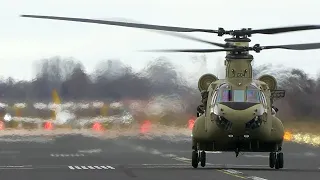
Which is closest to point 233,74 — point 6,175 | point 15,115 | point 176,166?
point 176,166

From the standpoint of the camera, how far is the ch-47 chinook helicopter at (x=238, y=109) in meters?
35.7

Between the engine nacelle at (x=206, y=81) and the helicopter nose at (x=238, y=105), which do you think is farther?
the engine nacelle at (x=206, y=81)

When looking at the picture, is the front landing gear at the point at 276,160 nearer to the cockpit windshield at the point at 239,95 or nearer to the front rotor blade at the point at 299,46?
the cockpit windshield at the point at 239,95

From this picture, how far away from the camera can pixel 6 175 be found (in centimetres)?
3459

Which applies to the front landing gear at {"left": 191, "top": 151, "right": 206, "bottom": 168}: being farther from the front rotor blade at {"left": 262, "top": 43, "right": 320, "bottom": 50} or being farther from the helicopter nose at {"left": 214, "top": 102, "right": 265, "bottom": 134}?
the front rotor blade at {"left": 262, "top": 43, "right": 320, "bottom": 50}

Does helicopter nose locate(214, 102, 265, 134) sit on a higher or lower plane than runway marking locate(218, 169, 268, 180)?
higher

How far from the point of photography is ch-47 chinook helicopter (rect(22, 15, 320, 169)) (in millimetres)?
35719

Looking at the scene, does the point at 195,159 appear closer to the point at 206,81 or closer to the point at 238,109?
the point at 206,81

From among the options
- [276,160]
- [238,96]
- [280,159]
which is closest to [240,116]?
[238,96]

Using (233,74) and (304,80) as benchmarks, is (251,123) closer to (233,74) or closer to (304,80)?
(233,74)

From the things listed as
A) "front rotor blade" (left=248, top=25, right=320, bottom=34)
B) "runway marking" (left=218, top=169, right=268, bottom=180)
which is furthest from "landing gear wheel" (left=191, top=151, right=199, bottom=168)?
"front rotor blade" (left=248, top=25, right=320, bottom=34)

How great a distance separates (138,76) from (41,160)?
607 inches

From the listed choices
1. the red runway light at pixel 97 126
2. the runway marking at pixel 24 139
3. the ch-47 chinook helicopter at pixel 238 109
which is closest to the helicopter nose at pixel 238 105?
the ch-47 chinook helicopter at pixel 238 109

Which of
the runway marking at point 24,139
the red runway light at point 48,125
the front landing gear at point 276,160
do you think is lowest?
the front landing gear at point 276,160
